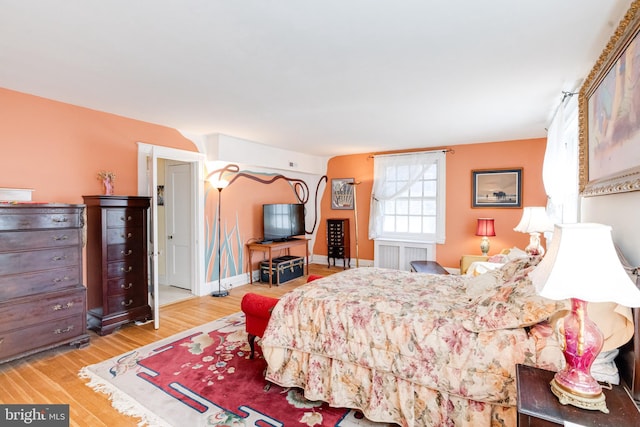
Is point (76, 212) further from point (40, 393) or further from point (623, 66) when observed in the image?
point (623, 66)

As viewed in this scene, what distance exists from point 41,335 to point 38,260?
0.67 meters

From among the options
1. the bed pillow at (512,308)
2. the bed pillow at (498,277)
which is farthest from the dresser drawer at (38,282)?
the bed pillow at (498,277)

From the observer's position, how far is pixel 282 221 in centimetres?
600

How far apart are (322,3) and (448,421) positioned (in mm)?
2450

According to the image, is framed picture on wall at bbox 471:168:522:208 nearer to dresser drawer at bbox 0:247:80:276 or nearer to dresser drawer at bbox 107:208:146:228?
dresser drawer at bbox 107:208:146:228

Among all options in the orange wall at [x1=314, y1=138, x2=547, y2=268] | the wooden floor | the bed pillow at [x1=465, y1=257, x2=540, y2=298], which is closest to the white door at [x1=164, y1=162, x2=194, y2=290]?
the wooden floor

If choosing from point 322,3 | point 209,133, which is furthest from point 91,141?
point 322,3

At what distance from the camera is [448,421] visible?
5.80 ft

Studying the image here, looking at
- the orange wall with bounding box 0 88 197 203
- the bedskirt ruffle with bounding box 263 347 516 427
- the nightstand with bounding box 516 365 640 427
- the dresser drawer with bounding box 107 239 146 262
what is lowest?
the bedskirt ruffle with bounding box 263 347 516 427

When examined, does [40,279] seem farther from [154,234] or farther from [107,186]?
[107,186]

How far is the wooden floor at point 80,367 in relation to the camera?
2098 mm

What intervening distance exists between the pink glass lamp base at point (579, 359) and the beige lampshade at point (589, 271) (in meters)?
0.14

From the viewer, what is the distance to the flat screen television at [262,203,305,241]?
5.72 m

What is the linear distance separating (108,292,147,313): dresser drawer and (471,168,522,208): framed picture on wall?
530 cm
